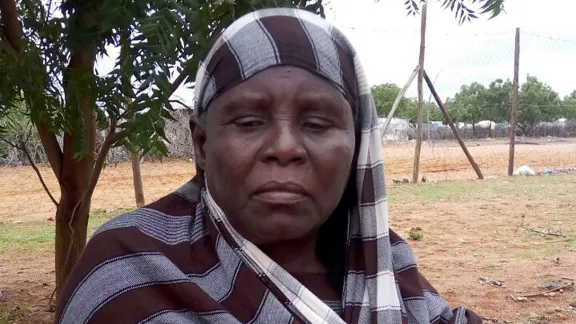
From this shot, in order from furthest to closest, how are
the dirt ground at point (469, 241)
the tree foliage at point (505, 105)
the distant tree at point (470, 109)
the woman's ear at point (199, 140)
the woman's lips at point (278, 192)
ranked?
1. the distant tree at point (470, 109)
2. the tree foliage at point (505, 105)
3. the dirt ground at point (469, 241)
4. the woman's ear at point (199, 140)
5. the woman's lips at point (278, 192)

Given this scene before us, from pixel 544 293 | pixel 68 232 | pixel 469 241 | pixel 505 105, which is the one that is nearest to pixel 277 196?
pixel 68 232

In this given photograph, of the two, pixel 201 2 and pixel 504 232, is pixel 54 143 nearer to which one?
pixel 201 2

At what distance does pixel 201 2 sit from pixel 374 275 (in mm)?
710

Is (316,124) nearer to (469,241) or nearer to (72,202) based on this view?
Result: (72,202)

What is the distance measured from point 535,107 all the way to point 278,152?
30.3 metres

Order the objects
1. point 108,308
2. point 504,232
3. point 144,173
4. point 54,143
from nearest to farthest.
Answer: point 108,308 < point 54,143 < point 504,232 < point 144,173

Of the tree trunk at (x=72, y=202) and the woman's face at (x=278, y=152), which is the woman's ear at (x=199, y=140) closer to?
the woman's face at (x=278, y=152)

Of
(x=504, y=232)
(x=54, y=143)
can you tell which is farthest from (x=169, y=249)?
(x=504, y=232)

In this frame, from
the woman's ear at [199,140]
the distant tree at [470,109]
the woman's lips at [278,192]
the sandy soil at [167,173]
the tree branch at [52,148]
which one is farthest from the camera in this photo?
the distant tree at [470,109]

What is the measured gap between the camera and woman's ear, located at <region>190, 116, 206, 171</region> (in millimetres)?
1239

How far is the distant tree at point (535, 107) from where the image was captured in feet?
95.8

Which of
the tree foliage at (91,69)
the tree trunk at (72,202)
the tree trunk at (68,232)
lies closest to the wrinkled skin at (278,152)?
the tree foliage at (91,69)

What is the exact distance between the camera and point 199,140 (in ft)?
4.11

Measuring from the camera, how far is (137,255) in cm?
111
